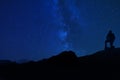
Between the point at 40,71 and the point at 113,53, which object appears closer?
the point at 40,71

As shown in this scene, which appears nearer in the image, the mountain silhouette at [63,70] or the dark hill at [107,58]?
the mountain silhouette at [63,70]

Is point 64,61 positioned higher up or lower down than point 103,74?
higher up

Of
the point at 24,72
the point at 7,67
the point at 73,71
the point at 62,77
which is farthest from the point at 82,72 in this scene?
the point at 7,67

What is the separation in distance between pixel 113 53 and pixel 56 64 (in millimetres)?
13524

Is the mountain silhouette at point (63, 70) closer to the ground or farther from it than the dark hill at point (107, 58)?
closer to the ground

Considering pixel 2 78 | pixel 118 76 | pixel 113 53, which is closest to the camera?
pixel 2 78

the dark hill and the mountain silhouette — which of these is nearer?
Result: the mountain silhouette

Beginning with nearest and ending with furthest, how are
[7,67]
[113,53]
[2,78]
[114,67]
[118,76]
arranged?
1. [2,78]
2. [118,76]
3. [7,67]
4. [114,67]
5. [113,53]

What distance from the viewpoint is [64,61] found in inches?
1192

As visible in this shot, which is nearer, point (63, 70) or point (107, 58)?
point (63, 70)

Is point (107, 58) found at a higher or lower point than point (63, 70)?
higher

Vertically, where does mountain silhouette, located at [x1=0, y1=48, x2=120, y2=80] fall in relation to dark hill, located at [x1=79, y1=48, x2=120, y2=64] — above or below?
below

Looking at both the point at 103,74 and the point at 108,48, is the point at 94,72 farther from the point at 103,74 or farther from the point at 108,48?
the point at 108,48

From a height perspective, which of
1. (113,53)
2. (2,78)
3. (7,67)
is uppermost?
(113,53)
